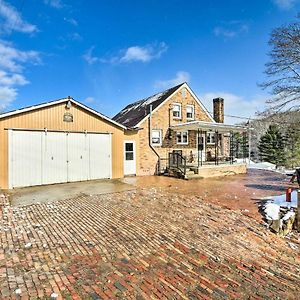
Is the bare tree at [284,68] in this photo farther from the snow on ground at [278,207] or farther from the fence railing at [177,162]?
the snow on ground at [278,207]

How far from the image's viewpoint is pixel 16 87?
25.5 m

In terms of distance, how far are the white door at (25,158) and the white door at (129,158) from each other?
5203 millimetres

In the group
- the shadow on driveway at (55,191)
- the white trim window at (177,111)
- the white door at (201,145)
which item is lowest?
the shadow on driveway at (55,191)

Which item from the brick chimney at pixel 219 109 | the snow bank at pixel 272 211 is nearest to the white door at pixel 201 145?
the brick chimney at pixel 219 109

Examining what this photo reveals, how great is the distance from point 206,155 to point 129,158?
7.21 m

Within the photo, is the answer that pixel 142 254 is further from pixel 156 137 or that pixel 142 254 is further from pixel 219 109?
pixel 219 109

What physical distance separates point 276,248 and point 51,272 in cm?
510

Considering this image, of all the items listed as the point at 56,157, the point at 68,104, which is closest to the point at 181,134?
the point at 68,104

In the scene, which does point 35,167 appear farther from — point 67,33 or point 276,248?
point 276,248

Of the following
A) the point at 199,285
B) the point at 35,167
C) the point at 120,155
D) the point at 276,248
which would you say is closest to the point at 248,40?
the point at 120,155

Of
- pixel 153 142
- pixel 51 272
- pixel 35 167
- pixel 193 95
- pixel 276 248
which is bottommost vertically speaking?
pixel 276 248

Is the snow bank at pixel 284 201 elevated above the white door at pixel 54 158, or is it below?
below

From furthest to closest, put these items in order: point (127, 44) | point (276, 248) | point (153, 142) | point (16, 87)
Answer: point (16, 87)
point (127, 44)
point (153, 142)
point (276, 248)

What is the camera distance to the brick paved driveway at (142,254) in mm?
3627
